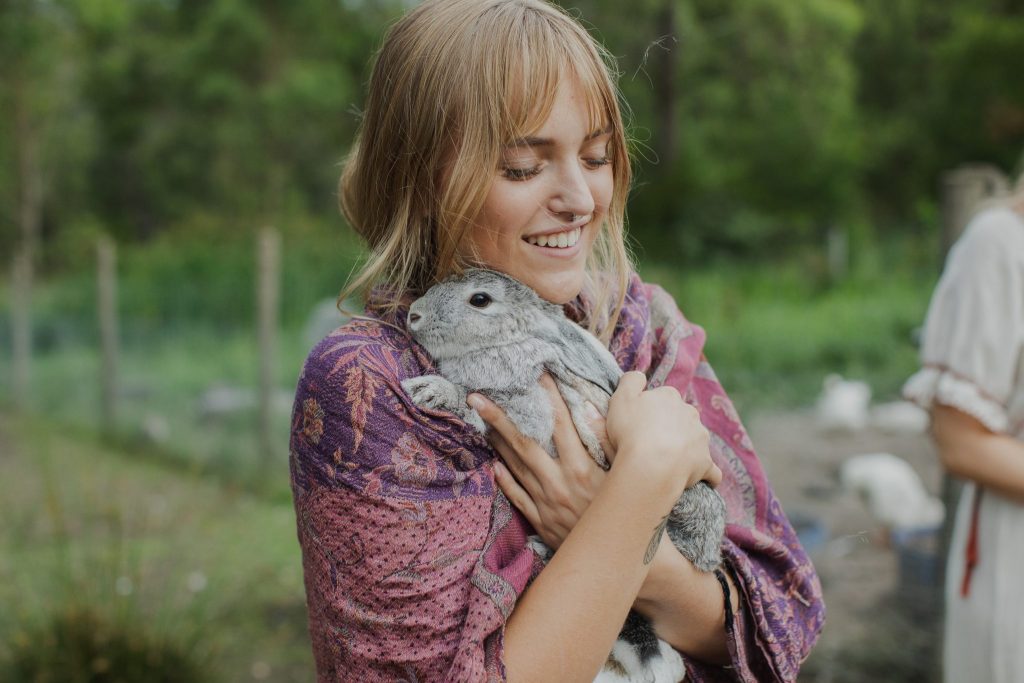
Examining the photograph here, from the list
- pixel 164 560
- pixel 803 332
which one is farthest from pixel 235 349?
pixel 803 332

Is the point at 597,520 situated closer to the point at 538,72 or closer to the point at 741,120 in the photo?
the point at 538,72

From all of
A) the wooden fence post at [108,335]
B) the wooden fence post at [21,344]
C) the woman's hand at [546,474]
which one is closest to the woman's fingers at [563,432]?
the woman's hand at [546,474]

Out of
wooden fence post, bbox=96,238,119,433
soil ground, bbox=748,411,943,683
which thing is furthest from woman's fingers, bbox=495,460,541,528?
wooden fence post, bbox=96,238,119,433

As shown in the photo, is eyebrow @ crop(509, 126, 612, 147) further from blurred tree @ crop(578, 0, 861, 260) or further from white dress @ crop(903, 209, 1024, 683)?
blurred tree @ crop(578, 0, 861, 260)

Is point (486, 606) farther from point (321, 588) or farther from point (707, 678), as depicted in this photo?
point (707, 678)

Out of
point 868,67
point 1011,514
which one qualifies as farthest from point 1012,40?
point 1011,514

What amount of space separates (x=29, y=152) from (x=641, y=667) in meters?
26.7

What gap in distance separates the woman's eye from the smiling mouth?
0.11m

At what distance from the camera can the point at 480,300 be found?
164 cm

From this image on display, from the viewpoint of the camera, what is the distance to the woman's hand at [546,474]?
155cm

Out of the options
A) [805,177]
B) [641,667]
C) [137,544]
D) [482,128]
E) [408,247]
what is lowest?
[805,177]

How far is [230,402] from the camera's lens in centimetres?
805

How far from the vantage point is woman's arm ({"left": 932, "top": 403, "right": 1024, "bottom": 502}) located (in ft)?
7.52

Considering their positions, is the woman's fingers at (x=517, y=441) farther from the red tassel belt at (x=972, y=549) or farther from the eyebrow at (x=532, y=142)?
the red tassel belt at (x=972, y=549)
